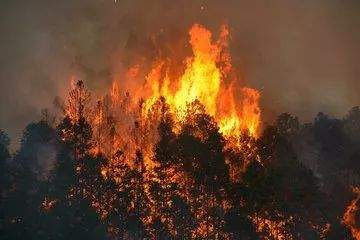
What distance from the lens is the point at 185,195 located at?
51344mm

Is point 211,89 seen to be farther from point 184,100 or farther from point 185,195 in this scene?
point 185,195

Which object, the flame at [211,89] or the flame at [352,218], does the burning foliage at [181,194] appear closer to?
the flame at [352,218]

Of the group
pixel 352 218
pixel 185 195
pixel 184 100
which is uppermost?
pixel 184 100

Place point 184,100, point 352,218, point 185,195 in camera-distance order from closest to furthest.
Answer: point 185,195, point 352,218, point 184,100

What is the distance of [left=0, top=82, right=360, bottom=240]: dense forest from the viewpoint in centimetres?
4556

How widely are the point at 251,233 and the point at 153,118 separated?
127ft

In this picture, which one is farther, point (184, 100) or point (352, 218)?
point (184, 100)

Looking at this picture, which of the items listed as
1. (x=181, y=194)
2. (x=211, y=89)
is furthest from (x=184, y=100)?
(x=181, y=194)

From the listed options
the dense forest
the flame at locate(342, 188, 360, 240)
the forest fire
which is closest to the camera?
the dense forest

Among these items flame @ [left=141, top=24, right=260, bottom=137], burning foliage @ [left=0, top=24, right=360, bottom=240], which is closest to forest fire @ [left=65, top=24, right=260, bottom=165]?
flame @ [left=141, top=24, right=260, bottom=137]

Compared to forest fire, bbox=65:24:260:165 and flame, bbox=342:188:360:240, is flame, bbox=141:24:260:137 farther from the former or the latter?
flame, bbox=342:188:360:240

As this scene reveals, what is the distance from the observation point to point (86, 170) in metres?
54.1

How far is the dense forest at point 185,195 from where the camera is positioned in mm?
45562

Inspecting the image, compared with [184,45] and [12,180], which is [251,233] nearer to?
[12,180]
